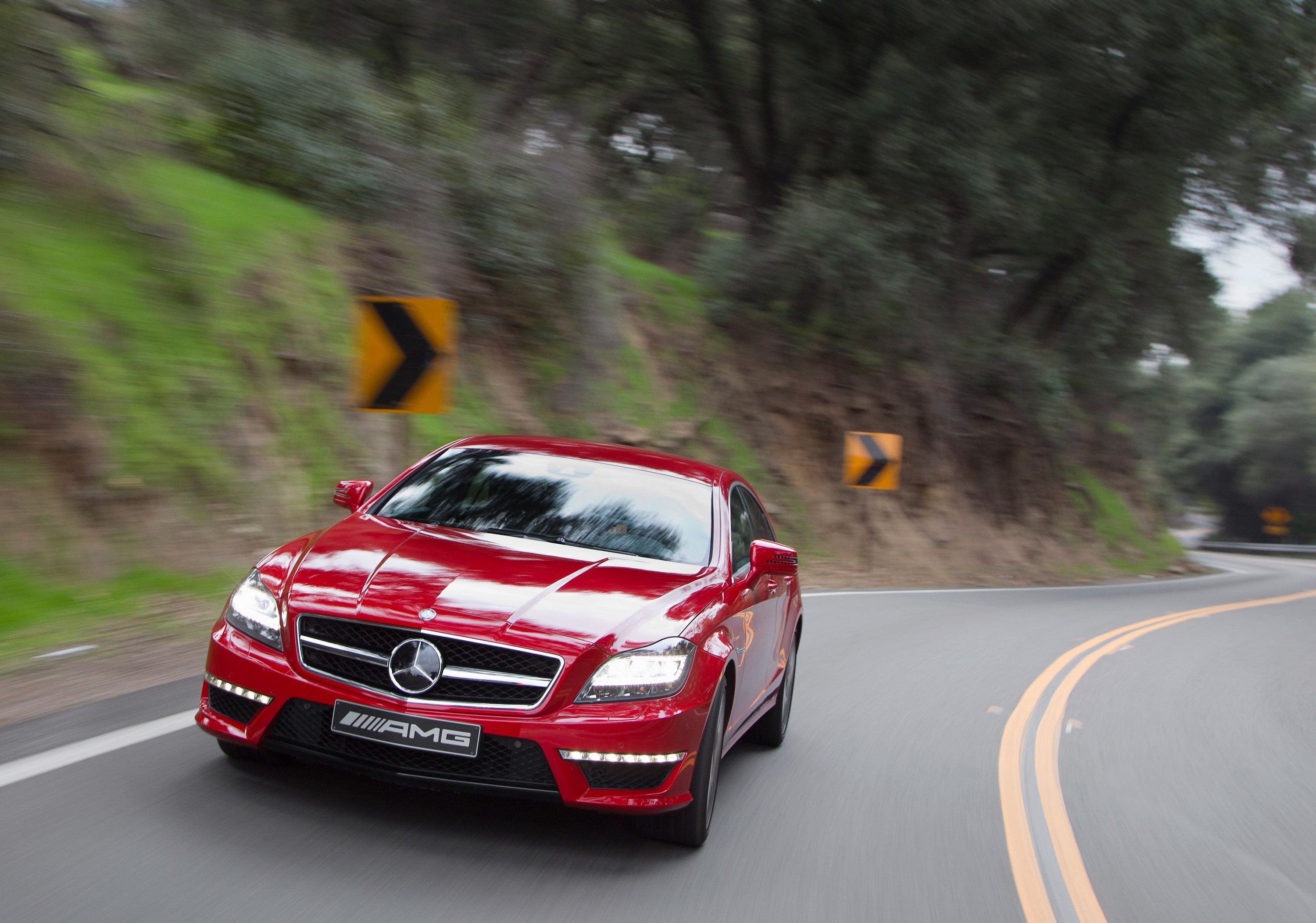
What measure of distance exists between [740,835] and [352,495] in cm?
254

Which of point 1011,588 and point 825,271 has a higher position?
point 825,271

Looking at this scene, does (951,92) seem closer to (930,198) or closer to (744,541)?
(930,198)

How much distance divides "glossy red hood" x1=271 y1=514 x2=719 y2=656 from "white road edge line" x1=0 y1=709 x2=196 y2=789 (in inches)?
47.6

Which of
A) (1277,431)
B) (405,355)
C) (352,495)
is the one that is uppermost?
(1277,431)

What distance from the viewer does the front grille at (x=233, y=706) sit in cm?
424

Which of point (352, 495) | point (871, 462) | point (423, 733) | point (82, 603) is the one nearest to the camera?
point (423, 733)

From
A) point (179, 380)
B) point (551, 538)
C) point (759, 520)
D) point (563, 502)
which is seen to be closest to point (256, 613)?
point (551, 538)

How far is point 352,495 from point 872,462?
44.4ft

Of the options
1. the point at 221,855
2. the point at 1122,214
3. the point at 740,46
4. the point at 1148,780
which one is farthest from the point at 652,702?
the point at 1122,214

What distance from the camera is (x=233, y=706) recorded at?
14.2 ft

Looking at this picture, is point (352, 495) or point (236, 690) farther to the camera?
point (352, 495)

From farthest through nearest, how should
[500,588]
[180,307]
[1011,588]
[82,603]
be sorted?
[1011,588] < [180,307] < [82,603] < [500,588]

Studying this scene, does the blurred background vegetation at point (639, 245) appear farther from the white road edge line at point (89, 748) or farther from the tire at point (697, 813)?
the tire at point (697, 813)

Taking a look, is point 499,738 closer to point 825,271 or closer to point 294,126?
point 294,126
